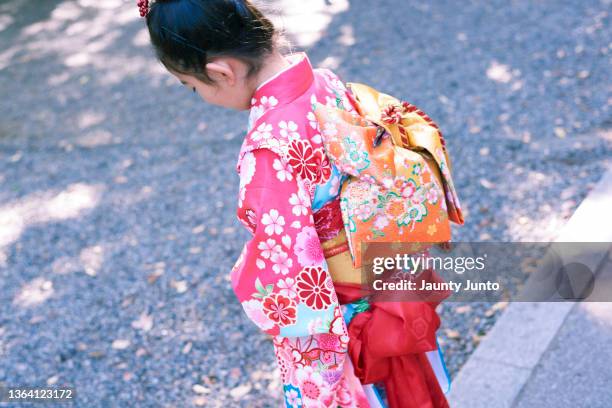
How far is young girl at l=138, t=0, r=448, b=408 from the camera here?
1.63m

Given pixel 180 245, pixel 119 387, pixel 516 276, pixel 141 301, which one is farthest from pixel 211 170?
pixel 516 276

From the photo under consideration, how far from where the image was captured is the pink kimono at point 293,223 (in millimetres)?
1629

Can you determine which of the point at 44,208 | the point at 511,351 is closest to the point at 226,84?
the point at 511,351

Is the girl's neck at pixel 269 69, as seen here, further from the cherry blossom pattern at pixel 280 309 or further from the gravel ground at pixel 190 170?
the cherry blossom pattern at pixel 280 309

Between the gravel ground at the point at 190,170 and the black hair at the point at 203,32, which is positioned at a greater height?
the black hair at the point at 203,32

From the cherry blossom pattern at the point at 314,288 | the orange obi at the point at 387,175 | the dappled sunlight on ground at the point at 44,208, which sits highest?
the orange obi at the point at 387,175

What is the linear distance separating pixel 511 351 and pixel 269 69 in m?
1.63

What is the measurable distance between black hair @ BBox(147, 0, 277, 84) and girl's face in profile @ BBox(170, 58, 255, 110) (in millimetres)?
18

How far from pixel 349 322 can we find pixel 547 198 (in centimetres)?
209

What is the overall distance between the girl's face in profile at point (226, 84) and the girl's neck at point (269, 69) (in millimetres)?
25

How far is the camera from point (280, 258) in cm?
166

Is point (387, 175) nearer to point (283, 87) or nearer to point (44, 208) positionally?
point (283, 87)

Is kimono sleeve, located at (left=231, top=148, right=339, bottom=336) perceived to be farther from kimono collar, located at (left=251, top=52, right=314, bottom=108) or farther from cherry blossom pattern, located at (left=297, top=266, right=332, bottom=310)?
kimono collar, located at (left=251, top=52, right=314, bottom=108)

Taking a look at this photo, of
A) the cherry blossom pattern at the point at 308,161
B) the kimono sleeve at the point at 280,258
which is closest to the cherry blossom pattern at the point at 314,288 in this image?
the kimono sleeve at the point at 280,258
